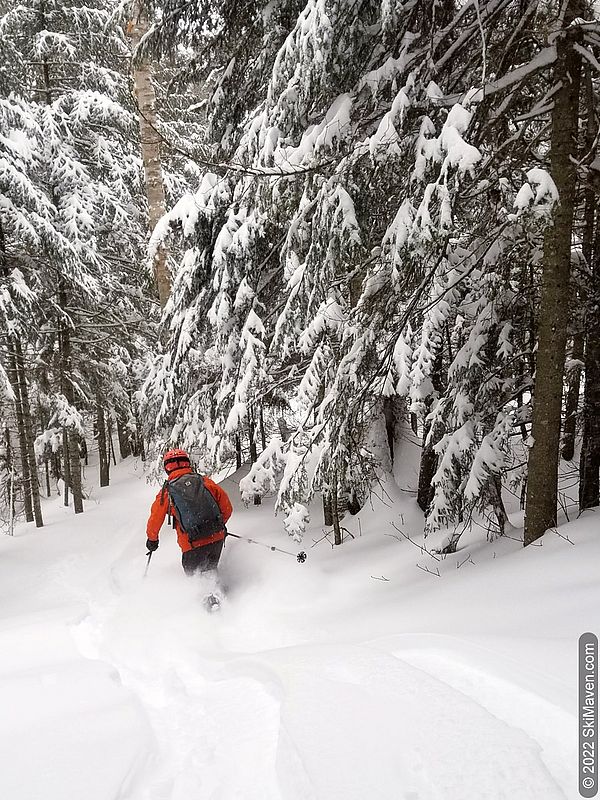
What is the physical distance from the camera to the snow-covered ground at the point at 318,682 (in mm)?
2801

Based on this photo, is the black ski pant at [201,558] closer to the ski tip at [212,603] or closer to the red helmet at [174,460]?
the ski tip at [212,603]

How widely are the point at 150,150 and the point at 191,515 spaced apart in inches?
233

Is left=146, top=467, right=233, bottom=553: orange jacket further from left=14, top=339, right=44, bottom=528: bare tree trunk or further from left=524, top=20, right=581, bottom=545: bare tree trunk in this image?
left=14, top=339, right=44, bottom=528: bare tree trunk

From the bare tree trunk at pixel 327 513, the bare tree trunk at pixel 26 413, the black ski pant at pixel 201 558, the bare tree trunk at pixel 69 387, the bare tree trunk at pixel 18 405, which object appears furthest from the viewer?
the bare tree trunk at pixel 69 387

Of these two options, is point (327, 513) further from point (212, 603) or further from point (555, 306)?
point (555, 306)

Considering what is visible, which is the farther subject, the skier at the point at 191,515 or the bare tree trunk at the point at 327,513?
the bare tree trunk at the point at 327,513

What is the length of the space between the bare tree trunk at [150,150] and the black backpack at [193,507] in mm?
3676

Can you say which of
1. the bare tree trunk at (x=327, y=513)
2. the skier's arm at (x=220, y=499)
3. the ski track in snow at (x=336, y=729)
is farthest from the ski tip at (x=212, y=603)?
the bare tree trunk at (x=327, y=513)

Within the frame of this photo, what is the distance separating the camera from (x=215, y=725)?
359 cm

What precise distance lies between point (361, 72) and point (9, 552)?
10.1m

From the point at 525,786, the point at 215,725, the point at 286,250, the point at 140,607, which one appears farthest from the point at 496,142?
the point at 140,607

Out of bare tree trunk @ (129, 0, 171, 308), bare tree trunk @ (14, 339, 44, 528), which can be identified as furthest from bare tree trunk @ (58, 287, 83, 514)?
bare tree trunk @ (129, 0, 171, 308)

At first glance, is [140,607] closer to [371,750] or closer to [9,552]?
[371,750]

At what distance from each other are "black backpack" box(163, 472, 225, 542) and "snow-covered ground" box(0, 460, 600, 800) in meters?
0.74
